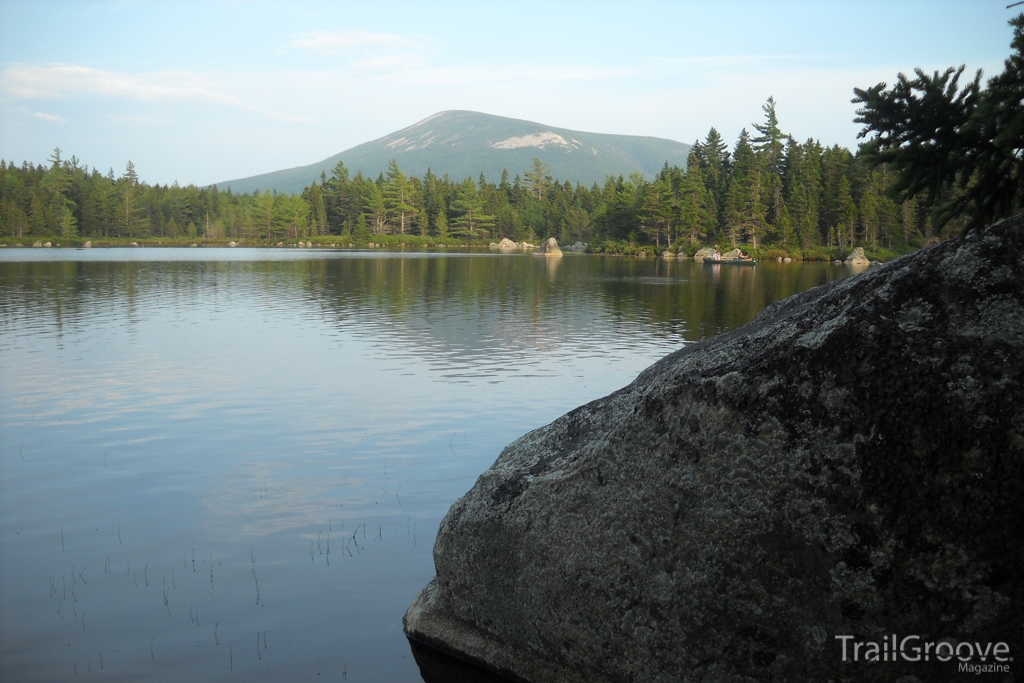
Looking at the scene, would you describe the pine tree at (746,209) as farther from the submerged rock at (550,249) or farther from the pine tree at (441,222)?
the pine tree at (441,222)

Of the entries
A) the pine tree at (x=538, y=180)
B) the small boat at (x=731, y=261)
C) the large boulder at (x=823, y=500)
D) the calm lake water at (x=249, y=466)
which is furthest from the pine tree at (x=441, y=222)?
the large boulder at (x=823, y=500)

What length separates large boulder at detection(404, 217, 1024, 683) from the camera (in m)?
3.60

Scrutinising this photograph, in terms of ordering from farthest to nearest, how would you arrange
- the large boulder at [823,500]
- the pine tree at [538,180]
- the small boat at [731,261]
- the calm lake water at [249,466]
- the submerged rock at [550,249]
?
1. the pine tree at [538,180]
2. the submerged rock at [550,249]
3. the small boat at [731,261]
4. the calm lake water at [249,466]
5. the large boulder at [823,500]

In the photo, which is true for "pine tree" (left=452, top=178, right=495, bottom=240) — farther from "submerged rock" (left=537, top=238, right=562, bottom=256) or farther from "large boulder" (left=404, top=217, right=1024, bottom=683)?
"large boulder" (left=404, top=217, right=1024, bottom=683)

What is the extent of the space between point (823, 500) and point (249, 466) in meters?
8.27

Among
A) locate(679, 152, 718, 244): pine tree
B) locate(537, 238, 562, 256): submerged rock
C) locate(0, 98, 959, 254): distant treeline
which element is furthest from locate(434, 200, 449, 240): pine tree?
locate(679, 152, 718, 244): pine tree

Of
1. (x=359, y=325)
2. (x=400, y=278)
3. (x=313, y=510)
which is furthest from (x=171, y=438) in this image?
(x=400, y=278)

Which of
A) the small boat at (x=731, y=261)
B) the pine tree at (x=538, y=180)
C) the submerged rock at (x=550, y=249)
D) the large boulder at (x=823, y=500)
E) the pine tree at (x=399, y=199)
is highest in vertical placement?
the pine tree at (x=538, y=180)

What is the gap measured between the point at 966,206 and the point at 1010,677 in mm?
2812

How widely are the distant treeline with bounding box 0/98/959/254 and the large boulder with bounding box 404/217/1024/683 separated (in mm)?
72839

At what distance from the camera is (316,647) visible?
19.2 ft

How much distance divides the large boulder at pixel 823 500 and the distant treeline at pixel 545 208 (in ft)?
239

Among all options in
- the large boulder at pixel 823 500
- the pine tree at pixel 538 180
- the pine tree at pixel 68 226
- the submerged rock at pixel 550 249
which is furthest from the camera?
the pine tree at pixel 538 180

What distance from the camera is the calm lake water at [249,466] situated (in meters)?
6.00
